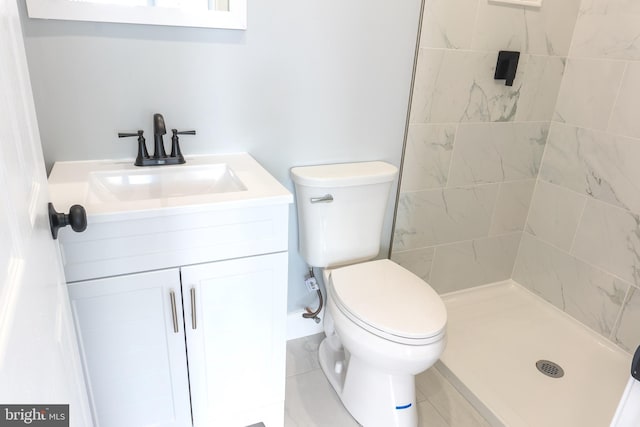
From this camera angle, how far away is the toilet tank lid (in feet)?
5.16

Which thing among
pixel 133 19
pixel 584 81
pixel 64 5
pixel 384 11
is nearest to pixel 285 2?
pixel 384 11

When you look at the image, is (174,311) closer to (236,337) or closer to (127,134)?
(236,337)

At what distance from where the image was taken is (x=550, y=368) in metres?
1.84

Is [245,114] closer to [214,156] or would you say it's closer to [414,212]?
[214,156]

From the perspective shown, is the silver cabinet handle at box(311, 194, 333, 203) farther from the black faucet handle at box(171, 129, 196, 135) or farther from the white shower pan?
the white shower pan

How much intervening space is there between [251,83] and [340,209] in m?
0.56

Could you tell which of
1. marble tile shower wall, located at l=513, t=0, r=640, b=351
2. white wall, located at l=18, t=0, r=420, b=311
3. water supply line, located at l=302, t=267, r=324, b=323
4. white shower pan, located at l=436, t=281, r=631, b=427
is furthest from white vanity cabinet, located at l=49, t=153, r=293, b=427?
marble tile shower wall, located at l=513, t=0, r=640, b=351

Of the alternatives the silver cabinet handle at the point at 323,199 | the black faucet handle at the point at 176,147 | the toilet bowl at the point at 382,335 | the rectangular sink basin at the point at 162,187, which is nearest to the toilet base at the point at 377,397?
the toilet bowl at the point at 382,335

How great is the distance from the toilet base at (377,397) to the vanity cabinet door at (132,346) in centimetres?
60

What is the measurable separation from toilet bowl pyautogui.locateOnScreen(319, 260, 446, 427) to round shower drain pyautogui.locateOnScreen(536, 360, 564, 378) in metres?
0.68

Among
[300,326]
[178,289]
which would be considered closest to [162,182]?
[178,289]

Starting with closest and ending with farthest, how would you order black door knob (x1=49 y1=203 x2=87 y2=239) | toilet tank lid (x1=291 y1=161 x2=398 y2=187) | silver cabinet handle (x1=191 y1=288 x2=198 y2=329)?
black door knob (x1=49 y1=203 x2=87 y2=239) < silver cabinet handle (x1=191 y1=288 x2=198 y2=329) < toilet tank lid (x1=291 y1=161 x2=398 y2=187)

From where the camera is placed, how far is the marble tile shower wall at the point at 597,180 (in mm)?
1790

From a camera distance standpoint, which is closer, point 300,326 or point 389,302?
point 389,302
